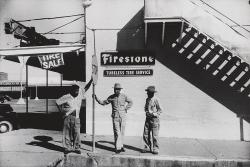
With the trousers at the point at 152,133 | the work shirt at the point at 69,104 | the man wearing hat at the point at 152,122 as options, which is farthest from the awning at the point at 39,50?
the trousers at the point at 152,133

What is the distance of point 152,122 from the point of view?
876 cm

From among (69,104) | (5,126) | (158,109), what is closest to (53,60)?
(5,126)

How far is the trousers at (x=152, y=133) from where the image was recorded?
8.69 metres

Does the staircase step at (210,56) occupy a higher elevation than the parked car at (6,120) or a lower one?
higher

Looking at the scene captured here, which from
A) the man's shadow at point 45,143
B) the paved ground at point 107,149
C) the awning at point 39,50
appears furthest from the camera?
the awning at point 39,50

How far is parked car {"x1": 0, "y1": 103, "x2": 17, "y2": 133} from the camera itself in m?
12.9

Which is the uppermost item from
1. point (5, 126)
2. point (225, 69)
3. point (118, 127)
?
point (225, 69)

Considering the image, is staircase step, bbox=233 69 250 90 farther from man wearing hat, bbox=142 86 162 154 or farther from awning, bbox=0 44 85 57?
awning, bbox=0 44 85 57

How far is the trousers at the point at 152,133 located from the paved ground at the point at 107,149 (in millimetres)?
316

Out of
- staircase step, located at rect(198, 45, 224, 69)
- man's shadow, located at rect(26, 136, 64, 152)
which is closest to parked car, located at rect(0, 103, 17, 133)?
man's shadow, located at rect(26, 136, 64, 152)

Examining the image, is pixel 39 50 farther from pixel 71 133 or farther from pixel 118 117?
pixel 118 117

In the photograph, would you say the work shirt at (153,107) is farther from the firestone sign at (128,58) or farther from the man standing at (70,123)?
the firestone sign at (128,58)

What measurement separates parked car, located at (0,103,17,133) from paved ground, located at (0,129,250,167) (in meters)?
1.20

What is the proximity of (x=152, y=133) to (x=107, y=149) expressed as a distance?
144 cm
